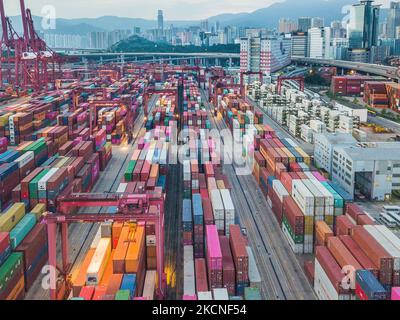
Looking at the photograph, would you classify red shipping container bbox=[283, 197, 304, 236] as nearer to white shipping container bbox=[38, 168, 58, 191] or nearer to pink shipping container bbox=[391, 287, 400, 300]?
pink shipping container bbox=[391, 287, 400, 300]

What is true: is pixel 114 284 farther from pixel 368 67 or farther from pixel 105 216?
pixel 368 67

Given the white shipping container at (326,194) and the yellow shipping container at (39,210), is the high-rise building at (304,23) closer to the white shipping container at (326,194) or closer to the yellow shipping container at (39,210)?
the white shipping container at (326,194)

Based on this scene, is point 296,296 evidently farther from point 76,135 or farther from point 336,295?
point 76,135

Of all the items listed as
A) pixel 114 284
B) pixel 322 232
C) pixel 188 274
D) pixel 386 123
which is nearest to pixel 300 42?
pixel 386 123

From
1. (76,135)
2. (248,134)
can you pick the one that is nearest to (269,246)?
(248,134)

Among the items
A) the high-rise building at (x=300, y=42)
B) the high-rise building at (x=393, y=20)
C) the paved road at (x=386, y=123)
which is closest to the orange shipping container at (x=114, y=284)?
the paved road at (x=386, y=123)

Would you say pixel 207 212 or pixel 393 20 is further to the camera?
pixel 393 20
